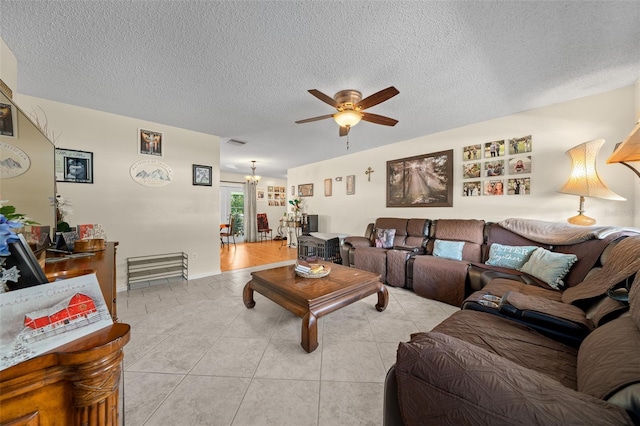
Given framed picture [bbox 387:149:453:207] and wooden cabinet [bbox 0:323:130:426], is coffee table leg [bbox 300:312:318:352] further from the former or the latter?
framed picture [bbox 387:149:453:207]

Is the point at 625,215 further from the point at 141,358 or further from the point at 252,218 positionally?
the point at 252,218

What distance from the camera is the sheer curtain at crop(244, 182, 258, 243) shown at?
25.2 feet

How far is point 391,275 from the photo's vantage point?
10.9ft

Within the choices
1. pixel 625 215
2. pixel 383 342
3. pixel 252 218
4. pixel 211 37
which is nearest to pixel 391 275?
pixel 383 342

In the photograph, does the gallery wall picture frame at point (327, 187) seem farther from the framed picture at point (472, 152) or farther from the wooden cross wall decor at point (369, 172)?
the framed picture at point (472, 152)

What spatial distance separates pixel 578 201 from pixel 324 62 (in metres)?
3.22

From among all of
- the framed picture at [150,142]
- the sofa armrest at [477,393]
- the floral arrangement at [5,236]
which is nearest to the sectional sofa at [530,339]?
the sofa armrest at [477,393]

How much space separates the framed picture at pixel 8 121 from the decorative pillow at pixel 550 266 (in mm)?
4041

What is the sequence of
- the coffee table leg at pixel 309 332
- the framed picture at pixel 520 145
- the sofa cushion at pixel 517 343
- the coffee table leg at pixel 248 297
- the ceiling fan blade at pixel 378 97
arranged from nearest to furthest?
the sofa cushion at pixel 517 343 < the coffee table leg at pixel 309 332 < the ceiling fan blade at pixel 378 97 < the coffee table leg at pixel 248 297 < the framed picture at pixel 520 145

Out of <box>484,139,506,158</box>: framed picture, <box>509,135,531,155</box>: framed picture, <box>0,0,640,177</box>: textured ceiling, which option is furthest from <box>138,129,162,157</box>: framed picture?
<box>509,135,531,155</box>: framed picture

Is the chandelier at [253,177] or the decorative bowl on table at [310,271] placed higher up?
the chandelier at [253,177]

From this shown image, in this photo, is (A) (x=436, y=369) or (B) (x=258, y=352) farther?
(B) (x=258, y=352)

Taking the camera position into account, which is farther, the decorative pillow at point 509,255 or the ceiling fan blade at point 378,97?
the decorative pillow at point 509,255

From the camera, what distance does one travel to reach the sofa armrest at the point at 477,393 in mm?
579
